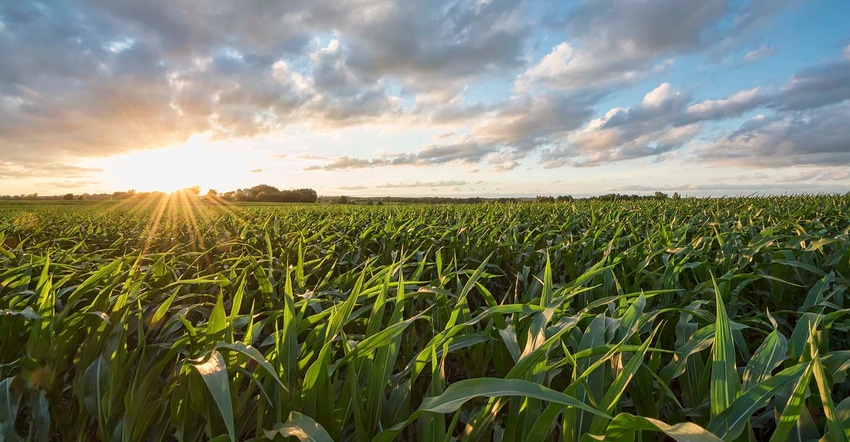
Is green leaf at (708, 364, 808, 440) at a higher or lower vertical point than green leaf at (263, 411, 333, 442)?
higher

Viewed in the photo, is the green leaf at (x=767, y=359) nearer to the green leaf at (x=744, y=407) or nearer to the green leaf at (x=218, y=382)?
the green leaf at (x=744, y=407)

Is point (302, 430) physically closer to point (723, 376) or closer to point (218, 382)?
point (218, 382)

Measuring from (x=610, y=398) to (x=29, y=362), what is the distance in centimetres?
210

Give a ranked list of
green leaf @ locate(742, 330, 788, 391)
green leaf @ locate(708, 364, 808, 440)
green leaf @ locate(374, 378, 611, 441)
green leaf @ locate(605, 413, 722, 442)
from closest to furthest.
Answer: green leaf @ locate(605, 413, 722, 442)
green leaf @ locate(374, 378, 611, 441)
green leaf @ locate(708, 364, 808, 440)
green leaf @ locate(742, 330, 788, 391)

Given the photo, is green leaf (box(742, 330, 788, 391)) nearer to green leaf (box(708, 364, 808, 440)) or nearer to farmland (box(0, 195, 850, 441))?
farmland (box(0, 195, 850, 441))

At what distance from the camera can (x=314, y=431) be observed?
A: 1080mm

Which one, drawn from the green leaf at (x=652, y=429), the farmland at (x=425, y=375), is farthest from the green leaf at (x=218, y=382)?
the green leaf at (x=652, y=429)

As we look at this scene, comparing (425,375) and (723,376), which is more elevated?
(723,376)

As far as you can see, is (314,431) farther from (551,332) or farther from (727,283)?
(727,283)

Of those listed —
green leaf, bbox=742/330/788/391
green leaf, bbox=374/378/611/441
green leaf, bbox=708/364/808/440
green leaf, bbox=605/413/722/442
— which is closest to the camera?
green leaf, bbox=605/413/722/442

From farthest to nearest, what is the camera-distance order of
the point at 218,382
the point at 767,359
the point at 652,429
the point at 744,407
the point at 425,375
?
the point at 425,375
the point at 767,359
the point at 218,382
the point at 744,407
the point at 652,429

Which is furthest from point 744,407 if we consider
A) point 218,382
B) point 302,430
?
point 218,382

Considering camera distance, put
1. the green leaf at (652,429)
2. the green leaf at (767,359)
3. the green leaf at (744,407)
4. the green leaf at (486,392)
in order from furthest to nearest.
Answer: the green leaf at (767,359) < the green leaf at (744,407) < the green leaf at (486,392) < the green leaf at (652,429)

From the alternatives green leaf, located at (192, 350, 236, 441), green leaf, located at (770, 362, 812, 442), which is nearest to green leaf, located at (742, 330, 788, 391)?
green leaf, located at (770, 362, 812, 442)
